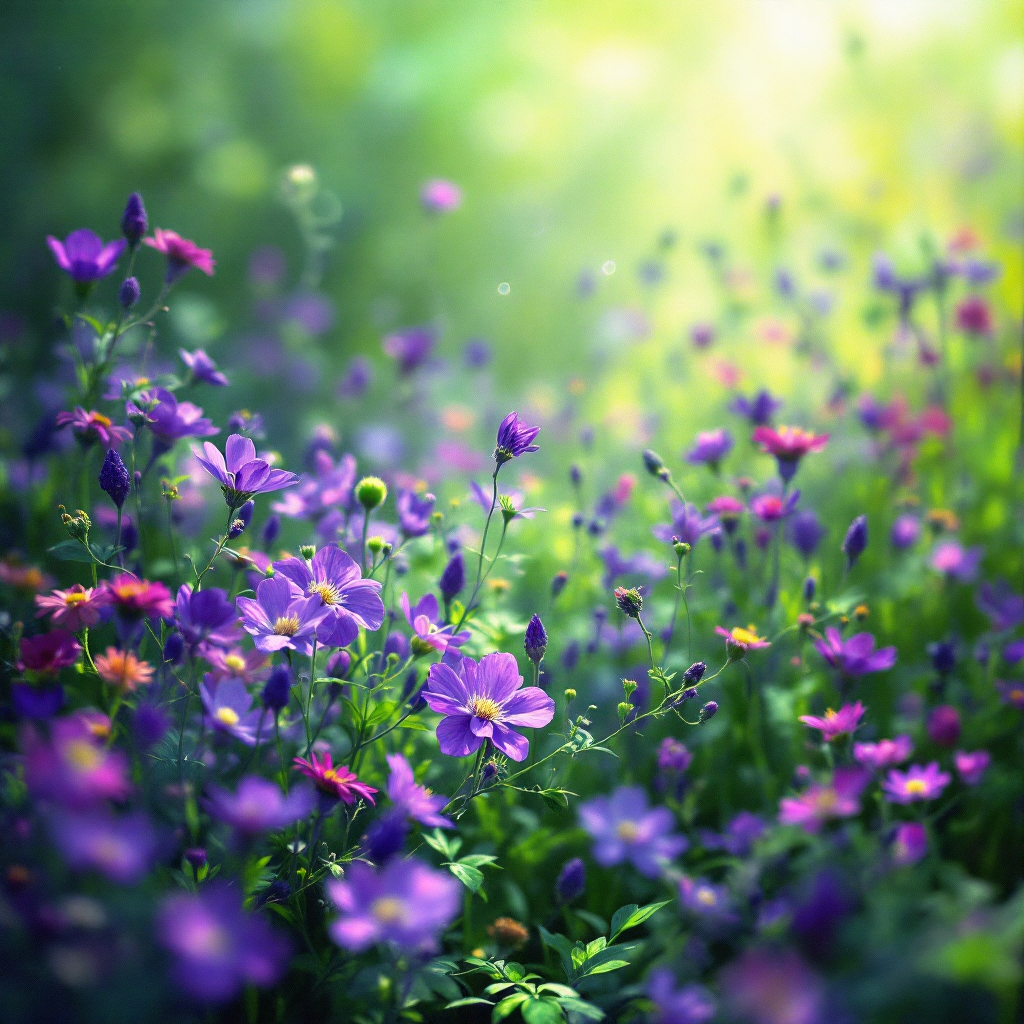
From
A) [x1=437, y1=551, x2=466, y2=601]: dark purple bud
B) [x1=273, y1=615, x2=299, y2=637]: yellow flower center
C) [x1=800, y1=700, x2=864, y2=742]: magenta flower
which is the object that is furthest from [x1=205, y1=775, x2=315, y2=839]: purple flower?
[x1=800, y1=700, x2=864, y2=742]: magenta flower

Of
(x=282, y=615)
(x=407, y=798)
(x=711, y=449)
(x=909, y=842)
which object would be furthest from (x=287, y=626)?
(x=711, y=449)

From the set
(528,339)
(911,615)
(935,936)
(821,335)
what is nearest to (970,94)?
(821,335)

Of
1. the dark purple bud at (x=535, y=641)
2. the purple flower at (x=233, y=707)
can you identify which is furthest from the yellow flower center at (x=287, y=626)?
the dark purple bud at (x=535, y=641)

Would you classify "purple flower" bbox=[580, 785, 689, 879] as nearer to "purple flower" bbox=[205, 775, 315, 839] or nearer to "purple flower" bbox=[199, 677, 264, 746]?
"purple flower" bbox=[205, 775, 315, 839]

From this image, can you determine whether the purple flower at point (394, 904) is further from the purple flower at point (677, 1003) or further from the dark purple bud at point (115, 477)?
the dark purple bud at point (115, 477)

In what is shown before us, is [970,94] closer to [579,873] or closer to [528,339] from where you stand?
[528,339]

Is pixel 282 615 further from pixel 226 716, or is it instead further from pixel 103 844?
pixel 103 844
